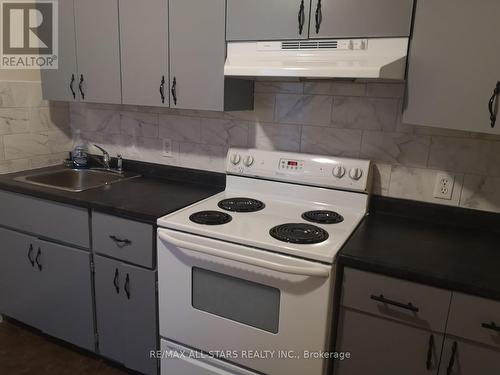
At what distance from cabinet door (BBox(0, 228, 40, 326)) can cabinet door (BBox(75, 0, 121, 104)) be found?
87 centimetres

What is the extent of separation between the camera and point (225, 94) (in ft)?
6.01

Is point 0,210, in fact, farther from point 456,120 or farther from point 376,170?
point 456,120

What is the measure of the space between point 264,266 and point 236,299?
8.9 inches

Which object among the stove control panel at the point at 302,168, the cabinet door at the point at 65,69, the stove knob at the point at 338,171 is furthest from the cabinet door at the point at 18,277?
the stove knob at the point at 338,171

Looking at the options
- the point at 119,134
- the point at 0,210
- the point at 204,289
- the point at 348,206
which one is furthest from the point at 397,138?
the point at 0,210

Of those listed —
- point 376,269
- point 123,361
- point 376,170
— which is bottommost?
point 123,361

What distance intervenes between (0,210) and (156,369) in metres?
1.23

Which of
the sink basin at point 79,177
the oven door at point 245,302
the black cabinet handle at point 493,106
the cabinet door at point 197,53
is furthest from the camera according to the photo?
the sink basin at point 79,177

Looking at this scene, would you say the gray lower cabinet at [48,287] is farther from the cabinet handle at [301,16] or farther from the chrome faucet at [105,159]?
the cabinet handle at [301,16]

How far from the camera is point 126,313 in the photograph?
1.90 metres

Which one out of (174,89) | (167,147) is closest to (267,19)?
(174,89)

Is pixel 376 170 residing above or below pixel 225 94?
below

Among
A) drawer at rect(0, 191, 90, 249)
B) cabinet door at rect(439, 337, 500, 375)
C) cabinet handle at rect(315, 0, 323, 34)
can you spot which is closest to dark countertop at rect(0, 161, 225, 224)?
drawer at rect(0, 191, 90, 249)

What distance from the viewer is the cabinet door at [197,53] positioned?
5.86 ft
